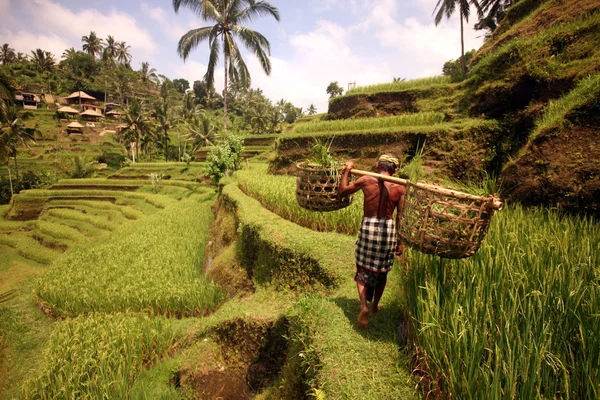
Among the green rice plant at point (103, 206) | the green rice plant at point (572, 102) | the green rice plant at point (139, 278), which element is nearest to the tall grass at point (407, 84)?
the green rice plant at point (572, 102)

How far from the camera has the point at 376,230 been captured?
2.76 metres

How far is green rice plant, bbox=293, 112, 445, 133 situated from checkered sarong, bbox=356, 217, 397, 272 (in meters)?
6.69

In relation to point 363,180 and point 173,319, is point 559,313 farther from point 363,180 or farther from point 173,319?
point 173,319

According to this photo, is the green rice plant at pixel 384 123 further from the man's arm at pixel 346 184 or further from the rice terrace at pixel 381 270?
the man's arm at pixel 346 184

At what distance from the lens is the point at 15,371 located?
17.0 feet

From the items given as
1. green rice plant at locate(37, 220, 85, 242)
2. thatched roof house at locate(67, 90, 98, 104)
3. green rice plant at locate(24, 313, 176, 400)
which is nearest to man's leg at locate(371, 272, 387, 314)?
green rice plant at locate(24, 313, 176, 400)

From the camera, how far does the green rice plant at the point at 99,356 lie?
3.75 m

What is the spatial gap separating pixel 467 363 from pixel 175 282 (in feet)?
19.1

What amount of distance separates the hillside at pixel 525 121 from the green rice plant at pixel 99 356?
16.6 ft

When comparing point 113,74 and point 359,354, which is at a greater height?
point 113,74

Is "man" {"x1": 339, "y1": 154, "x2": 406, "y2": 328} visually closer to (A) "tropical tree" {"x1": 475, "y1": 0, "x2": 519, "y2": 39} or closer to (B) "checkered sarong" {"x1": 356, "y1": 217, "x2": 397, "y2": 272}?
(B) "checkered sarong" {"x1": 356, "y1": 217, "x2": 397, "y2": 272}

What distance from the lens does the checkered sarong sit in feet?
9.04

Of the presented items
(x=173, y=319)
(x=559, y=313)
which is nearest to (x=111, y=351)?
(x=173, y=319)

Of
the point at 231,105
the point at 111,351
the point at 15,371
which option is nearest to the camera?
the point at 111,351
